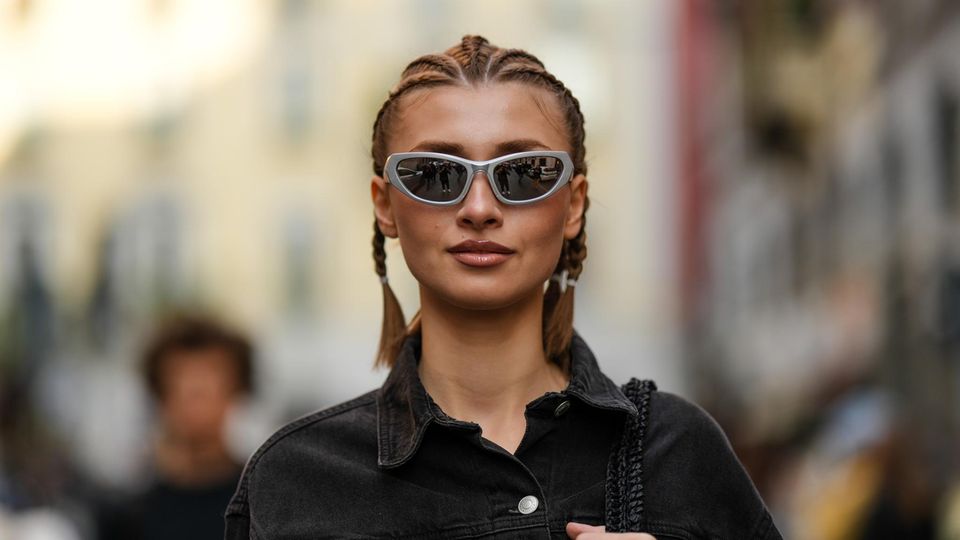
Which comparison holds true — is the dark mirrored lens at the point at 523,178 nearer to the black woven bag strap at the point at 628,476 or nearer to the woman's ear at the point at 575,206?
the woman's ear at the point at 575,206

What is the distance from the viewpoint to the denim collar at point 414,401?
3182mm

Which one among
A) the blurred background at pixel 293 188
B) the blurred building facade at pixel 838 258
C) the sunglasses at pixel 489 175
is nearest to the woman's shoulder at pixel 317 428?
the sunglasses at pixel 489 175

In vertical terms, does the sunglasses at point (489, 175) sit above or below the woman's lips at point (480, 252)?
above

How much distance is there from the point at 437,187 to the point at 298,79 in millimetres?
42928

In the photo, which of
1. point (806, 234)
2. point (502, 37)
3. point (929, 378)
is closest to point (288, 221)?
point (502, 37)

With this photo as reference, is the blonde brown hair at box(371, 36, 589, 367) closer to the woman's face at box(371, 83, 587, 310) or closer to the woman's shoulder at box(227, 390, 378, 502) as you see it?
the woman's face at box(371, 83, 587, 310)

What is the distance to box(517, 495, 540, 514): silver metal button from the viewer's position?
3.13 meters

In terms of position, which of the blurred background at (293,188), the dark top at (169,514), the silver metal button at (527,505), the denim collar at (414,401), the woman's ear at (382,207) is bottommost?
the blurred background at (293,188)

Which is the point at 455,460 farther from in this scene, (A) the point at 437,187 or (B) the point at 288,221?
(B) the point at 288,221

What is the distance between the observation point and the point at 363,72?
4553 cm

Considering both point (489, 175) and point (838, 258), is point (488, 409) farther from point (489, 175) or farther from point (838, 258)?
point (838, 258)

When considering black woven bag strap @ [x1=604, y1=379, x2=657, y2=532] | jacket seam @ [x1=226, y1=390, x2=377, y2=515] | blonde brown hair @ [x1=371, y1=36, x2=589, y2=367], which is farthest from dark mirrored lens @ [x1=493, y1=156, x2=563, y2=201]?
jacket seam @ [x1=226, y1=390, x2=377, y2=515]

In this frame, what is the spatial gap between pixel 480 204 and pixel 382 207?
1.02 feet

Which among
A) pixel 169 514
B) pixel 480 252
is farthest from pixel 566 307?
pixel 169 514
